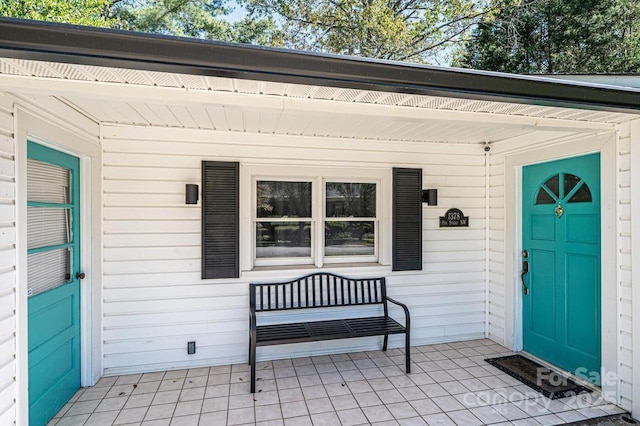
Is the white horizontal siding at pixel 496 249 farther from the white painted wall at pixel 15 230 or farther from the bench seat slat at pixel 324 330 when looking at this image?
the white painted wall at pixel 15 230

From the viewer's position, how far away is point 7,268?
1.92 meters

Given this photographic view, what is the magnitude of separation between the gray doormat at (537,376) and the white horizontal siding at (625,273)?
1.16 ft

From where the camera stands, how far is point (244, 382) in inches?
124

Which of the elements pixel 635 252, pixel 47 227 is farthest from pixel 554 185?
pixel 47 227

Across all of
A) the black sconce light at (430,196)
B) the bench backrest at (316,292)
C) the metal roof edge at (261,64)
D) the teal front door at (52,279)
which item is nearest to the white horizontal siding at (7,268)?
the teal front door at (52,279)

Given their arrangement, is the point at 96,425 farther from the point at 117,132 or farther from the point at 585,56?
the point at 585,56

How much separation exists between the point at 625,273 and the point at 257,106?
3111mm

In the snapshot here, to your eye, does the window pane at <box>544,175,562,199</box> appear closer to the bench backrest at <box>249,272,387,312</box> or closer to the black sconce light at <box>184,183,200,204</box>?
the bench backrest at <box>249,272,387,312</box>

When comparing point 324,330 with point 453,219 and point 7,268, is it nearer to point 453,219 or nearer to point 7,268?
point 453,219

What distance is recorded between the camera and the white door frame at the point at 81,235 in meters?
2.02

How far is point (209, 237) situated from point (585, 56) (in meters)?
10.1

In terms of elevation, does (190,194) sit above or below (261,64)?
below

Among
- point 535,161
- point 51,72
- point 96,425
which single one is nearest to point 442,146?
point 535,161

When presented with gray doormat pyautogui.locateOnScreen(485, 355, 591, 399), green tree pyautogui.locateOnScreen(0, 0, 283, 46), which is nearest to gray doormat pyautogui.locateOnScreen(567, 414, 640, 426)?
gray doormat pyautogui.locateOnScreen(485, 355, 591, 399)
